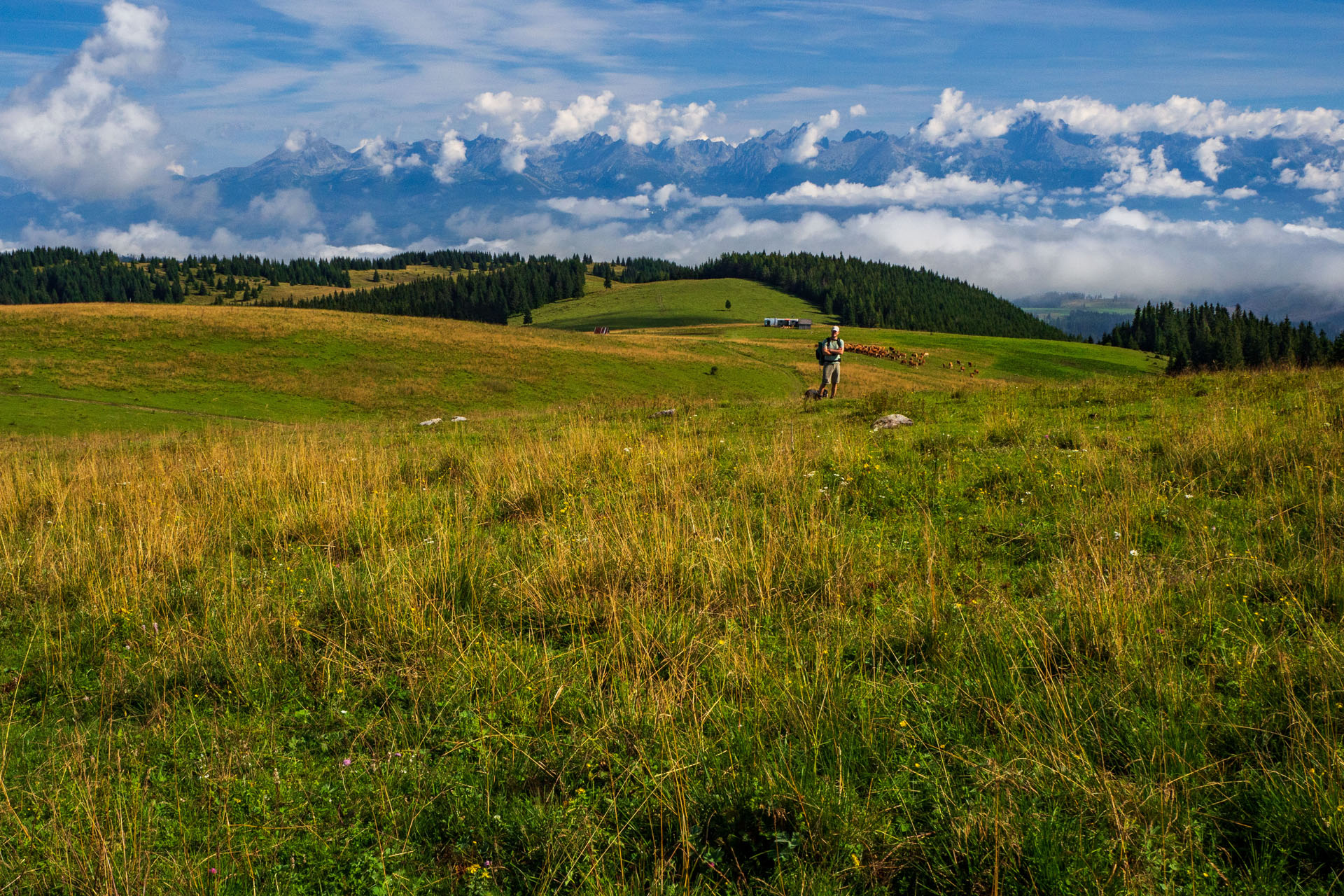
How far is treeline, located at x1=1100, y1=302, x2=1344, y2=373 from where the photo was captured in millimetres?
107875

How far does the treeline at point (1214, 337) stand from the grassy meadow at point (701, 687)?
253 feet

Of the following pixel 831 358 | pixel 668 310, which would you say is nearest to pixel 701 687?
pixel 831 358

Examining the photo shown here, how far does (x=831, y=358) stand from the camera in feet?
69.9

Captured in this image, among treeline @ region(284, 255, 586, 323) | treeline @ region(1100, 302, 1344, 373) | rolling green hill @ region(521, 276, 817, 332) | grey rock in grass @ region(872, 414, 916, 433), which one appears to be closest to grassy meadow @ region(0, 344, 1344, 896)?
grey rock in grass @ region(872, 414, 916, 433)

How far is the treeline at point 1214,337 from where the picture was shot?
108 meters

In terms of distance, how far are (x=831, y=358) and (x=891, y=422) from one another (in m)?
7.34

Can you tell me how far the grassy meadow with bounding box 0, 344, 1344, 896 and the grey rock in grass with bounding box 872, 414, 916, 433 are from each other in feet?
17.5

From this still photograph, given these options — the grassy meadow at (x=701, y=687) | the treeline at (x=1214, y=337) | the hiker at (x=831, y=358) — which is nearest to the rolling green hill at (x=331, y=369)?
the hiker at (x=831, y=358)

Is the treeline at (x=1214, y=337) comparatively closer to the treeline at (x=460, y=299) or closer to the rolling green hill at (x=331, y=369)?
the rolling green hill at (x=331, y=369)

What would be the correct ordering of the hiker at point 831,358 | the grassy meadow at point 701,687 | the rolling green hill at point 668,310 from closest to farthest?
the grassy meadow at point 701,687
the hiker at point 831,358
the rolling green hill at point 668,310

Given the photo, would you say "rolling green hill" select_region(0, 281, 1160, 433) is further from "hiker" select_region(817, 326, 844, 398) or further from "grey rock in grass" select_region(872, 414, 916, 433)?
"grey rock in grass" select_region(872, 414, 916, 433)

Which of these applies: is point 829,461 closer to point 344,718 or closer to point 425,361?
point 344,718

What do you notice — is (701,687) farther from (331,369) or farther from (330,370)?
(331,369)

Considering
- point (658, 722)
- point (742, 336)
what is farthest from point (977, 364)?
point (658, 722)
